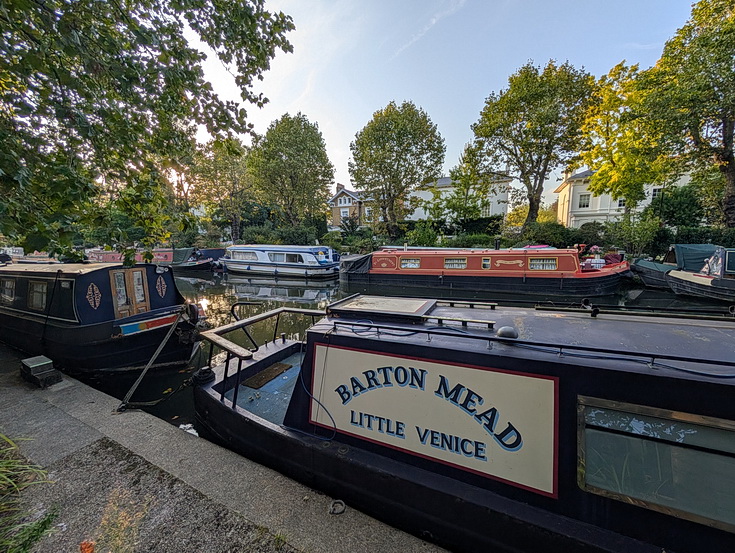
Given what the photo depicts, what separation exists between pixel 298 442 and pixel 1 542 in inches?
76.4

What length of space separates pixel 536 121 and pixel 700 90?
809 centimetres

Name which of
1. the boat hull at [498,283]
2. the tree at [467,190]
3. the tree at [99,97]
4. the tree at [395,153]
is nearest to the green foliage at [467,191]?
the tree at [467,190]

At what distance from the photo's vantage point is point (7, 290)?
7277mm

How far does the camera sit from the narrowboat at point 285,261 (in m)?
18.5

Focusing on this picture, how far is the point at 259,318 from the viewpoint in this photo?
391 cm

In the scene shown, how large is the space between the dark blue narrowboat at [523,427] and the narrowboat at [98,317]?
416cm

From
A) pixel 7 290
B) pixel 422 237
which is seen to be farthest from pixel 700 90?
pixel 7 290

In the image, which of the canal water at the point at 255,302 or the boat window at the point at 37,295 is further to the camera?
the boat window at the point at 37,295

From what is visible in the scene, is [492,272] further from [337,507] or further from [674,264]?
[337,507]

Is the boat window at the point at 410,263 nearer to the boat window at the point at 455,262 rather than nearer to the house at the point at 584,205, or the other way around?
the boat window at the point at 455,262

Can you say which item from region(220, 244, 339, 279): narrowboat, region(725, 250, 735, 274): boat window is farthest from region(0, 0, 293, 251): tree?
region(725, 250, 735, 274): boat window

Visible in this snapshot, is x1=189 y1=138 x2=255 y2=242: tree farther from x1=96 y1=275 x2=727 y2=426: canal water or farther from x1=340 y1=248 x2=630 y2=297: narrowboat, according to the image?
x1=340 y1=248 x2=630 y2=297: narrowboat

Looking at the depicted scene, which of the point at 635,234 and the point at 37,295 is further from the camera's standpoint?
the point at 635,234

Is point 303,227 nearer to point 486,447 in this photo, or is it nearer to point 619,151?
point 619,151
